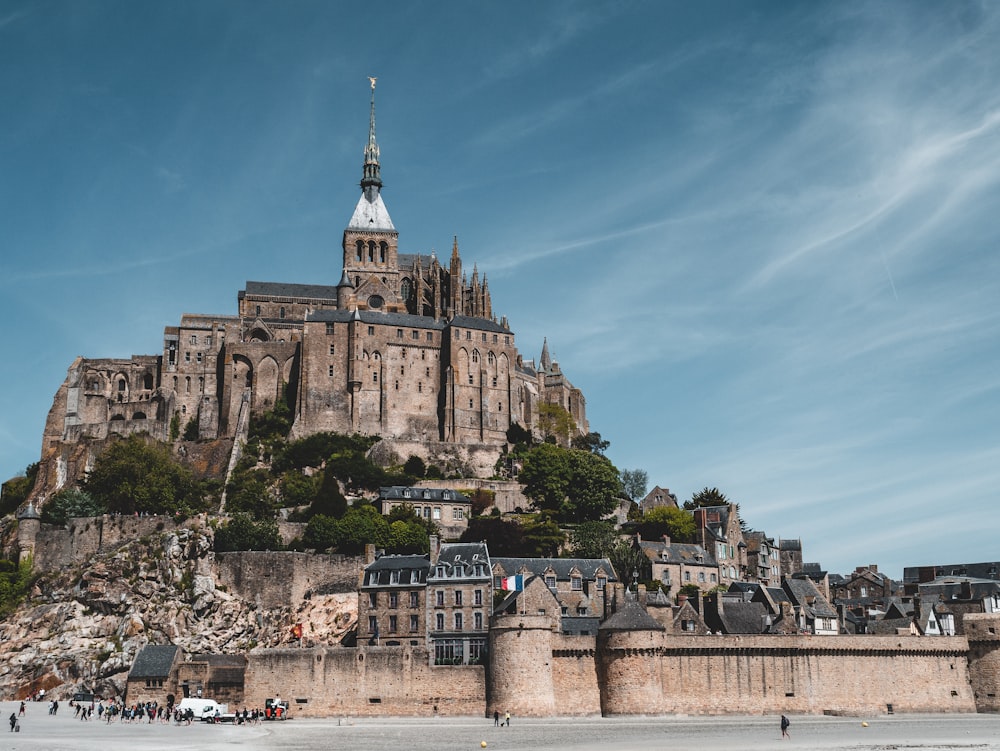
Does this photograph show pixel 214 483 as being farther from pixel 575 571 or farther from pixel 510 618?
pixel 510 618

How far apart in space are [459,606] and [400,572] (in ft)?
11.9

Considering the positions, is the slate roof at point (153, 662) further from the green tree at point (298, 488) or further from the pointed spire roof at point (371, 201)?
the pointed spire roof at point (371, 201)

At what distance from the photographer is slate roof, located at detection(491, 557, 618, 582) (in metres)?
63.2

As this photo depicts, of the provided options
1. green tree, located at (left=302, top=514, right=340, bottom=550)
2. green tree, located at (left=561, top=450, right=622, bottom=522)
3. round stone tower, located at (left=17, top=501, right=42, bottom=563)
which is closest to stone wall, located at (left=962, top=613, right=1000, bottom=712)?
green tree, located at (left=561, top=450, right=622, bottom=522)

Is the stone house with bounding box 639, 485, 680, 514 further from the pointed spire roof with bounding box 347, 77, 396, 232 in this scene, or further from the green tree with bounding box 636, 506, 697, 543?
the pointed spire roof with bounding box 347, 77, 396, 232

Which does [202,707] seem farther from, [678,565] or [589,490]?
[589,490]

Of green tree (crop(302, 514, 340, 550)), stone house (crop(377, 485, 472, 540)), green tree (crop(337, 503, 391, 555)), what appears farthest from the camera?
stone house (crop(377, 485, 472, 540))

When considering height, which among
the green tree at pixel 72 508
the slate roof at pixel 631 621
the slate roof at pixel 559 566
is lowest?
the slate roof at pixel 631 621

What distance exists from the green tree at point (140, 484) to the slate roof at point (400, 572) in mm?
18298

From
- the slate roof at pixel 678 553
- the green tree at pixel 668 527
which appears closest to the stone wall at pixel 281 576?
the slate roof at pixel 678 553

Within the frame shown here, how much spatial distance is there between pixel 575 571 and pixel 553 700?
12.9m

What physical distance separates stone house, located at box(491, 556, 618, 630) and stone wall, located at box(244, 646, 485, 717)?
8.33 meters

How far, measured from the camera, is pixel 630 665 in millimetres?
53625

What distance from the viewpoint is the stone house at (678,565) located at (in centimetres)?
7238
